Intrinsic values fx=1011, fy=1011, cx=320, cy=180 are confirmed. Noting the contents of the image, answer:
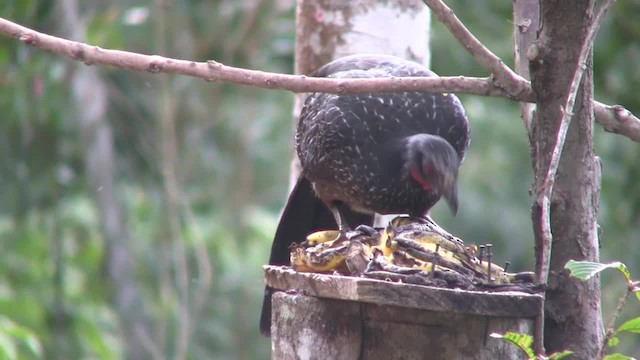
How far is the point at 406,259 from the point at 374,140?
48.5 inches

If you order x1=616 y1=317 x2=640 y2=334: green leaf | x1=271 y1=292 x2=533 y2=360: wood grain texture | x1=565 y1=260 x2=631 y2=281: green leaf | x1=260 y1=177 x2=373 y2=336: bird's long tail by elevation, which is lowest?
x1=271 y1=292 x2=533 y2=360: wood grain texture

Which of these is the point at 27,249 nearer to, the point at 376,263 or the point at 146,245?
the point at 146,245

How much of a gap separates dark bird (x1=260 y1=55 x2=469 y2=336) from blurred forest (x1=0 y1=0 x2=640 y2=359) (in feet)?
6.05

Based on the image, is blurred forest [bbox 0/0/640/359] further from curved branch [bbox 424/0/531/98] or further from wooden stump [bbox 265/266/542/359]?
curved branch [bbox 424/0/531/98]

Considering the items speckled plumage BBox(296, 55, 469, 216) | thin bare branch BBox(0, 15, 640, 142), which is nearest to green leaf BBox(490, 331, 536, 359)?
thin bare branch BBox(0, 15, 640, 142)

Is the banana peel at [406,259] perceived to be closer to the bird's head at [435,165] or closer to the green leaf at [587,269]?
the green leaf at [587,269]

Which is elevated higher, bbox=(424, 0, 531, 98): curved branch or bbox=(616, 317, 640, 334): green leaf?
bbox=(424, 0, 531, 98): curved branch

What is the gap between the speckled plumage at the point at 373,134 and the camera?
344cm

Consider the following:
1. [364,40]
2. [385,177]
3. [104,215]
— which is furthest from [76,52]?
[104,215]

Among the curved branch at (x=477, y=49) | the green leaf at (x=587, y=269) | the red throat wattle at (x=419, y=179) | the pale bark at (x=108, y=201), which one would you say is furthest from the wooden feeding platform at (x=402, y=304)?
the pale bark at (x=108, y=201)

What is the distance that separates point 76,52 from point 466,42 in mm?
797

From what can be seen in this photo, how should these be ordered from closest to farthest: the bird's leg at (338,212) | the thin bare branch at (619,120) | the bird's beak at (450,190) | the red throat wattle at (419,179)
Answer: the thin bare branch at (619,120) < the bird's beak at (450,190) < the red throat wattle at (419,179) < the bird's leg at (338,212)

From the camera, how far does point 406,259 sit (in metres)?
2.30

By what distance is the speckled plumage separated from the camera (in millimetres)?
3438
